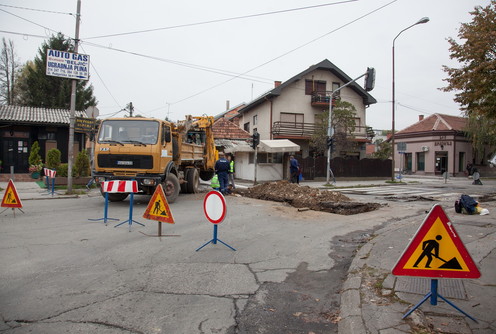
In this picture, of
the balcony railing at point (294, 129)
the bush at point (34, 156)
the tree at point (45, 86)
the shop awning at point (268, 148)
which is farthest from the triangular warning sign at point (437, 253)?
the tree at point (45, 86)

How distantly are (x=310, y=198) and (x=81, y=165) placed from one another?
36.0ft

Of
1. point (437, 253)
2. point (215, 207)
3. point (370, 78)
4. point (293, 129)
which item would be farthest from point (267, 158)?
point (437, 253)

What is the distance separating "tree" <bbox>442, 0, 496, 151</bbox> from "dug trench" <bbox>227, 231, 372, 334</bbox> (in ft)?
46.4

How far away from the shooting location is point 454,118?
4500 centimetres

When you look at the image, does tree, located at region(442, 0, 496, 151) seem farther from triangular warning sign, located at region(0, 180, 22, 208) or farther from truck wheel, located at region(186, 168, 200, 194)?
triangular warning sign, located at region(0, 180, 22, 208)

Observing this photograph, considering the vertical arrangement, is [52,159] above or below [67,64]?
Result: below

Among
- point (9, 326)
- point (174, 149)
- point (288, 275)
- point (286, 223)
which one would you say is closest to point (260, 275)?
point (288, 275)

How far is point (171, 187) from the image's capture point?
11.8 metres

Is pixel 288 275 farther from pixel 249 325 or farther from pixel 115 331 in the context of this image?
pixel 115 331

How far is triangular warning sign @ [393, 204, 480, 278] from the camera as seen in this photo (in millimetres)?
3244

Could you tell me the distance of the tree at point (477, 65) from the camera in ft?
48.5

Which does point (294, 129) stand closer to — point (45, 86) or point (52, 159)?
point (52, 159)

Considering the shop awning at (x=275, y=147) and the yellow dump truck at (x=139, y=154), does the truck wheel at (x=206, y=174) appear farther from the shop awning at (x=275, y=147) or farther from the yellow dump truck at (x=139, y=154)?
the shop awning at (x=275, y=147)

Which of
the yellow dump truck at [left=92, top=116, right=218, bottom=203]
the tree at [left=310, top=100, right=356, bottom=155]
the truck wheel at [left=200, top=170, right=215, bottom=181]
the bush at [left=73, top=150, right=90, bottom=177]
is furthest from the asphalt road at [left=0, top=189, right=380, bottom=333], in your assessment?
the tree at [left=310, top=100, right=356, bottom=155]
